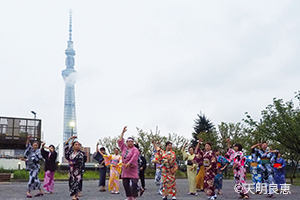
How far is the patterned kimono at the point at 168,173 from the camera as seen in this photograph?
11211 millimetres

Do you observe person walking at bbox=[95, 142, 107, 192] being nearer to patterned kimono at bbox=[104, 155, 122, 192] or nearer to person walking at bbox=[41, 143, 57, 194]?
patterned kimono at bbox=[104, 155, 122, 192]

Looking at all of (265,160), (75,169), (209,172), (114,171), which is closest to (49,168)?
(114,171)

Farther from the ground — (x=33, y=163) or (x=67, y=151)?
(x=67, y=151)

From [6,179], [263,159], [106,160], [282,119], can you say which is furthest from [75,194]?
[282,119]

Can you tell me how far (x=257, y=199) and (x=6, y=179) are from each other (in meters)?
16.2

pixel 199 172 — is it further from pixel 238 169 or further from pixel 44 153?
pixel 44 153

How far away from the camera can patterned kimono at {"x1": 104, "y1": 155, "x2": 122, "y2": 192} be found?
1409 centimetres

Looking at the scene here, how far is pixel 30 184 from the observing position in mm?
12367

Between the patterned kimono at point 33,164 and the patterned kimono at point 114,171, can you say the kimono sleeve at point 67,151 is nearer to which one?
the patterned kimono at point 33,164

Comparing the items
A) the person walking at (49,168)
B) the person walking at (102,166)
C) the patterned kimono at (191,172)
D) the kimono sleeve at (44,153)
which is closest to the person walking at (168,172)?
the patterned kimono at (191,172)

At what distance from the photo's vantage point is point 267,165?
13438 mm

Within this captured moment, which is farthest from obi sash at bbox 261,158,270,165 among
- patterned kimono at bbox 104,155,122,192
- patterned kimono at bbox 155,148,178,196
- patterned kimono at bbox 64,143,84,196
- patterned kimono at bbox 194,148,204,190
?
patterned kimono at bbox 64,143,84,196

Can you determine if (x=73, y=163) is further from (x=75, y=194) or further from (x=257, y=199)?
(x=257, y=199)

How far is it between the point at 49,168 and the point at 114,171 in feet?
8.29
